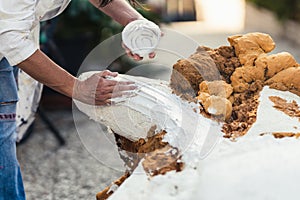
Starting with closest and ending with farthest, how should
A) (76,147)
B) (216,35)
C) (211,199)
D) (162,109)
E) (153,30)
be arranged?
(211,199)
(162,109)
(153,30)
(76,147)
(216,35)

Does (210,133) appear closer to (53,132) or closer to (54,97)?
(53,132)

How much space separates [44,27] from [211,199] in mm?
2319

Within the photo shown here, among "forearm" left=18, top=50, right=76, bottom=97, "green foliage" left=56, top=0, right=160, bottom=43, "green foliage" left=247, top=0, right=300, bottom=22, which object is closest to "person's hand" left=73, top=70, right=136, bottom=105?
"forearm" left=18, top=50, right=76, bottom=97

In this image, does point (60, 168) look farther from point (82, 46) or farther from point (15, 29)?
point (15, 29)

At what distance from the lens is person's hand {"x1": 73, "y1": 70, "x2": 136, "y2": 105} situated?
175 cm

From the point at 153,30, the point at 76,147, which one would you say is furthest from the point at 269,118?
the point at 76,147

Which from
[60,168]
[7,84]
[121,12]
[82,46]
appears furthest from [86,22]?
[7,84]

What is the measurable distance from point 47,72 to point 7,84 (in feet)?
1.16

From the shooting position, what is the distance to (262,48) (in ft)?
6.27

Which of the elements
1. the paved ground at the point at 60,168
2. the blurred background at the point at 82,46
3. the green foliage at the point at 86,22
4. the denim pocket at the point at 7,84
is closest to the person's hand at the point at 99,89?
the denim pocket at the point at 7,84

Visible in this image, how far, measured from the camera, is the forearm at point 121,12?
2.11m

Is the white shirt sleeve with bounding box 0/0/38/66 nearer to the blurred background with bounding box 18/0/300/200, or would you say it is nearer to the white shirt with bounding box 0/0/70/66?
the white shirt with bounding box 0/0/70/66

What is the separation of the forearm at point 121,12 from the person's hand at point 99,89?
0.41m

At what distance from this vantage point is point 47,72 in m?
1.72
